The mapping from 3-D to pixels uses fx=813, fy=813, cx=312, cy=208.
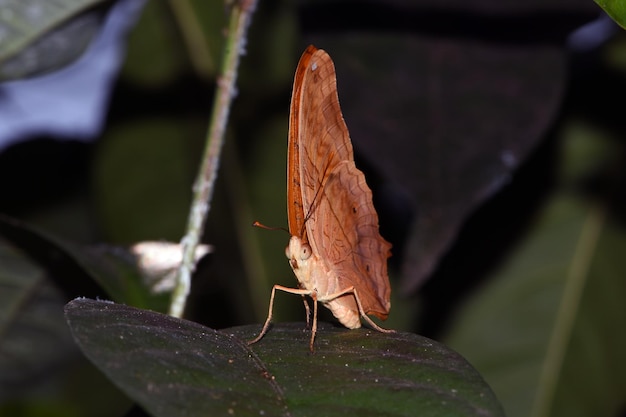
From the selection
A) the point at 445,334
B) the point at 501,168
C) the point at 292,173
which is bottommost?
the point at 445,334

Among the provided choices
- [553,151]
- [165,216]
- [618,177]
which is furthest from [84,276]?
Answer: [618,177]

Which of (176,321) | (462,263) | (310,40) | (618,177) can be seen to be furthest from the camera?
(618,177)

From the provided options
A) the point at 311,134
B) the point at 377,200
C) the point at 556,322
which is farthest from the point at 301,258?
the point at 556,322

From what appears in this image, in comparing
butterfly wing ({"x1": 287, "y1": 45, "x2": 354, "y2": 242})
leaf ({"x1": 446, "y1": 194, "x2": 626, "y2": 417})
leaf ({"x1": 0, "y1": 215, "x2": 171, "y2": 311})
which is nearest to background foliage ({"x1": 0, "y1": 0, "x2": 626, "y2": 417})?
leaf ({"x1": 446, "y1": 194, "x2": 626, "y2": 417})

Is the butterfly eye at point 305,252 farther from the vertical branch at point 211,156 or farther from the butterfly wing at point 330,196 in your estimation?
the vertical branch at point 211,156

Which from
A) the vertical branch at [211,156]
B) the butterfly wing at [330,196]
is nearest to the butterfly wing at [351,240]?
the butterfly wing at [330,196]

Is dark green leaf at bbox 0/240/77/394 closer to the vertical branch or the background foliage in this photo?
the background foliage

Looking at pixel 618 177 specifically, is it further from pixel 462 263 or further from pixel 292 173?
pixel 292 173
